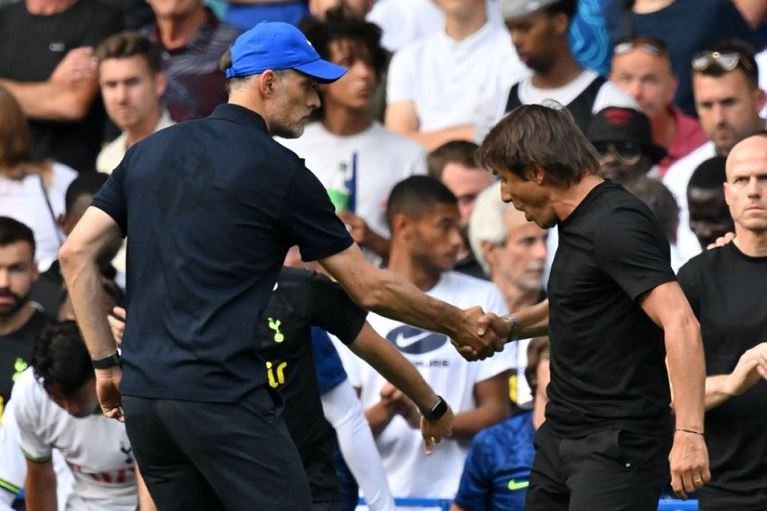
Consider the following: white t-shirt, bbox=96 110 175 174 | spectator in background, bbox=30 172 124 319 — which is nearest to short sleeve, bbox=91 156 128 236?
spectator in background, bbox=30 172 124 319

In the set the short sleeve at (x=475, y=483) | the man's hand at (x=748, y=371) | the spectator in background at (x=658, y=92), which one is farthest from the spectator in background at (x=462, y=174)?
the man's hand at (x=748, y=371)

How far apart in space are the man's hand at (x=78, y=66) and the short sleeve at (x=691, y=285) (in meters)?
4.83

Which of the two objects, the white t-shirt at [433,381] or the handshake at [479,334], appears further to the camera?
the white t-shirt at [433,381]

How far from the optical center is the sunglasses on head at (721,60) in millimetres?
9445

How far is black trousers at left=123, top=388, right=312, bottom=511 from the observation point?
20.0 ft

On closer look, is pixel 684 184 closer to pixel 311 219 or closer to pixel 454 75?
pixel 454 75

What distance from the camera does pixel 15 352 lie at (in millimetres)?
9297

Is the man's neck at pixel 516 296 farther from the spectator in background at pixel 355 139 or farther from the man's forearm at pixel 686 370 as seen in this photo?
the man's forearm at pixel 686 370

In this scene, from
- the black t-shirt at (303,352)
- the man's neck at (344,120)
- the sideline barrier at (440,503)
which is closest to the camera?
the black t-shirt at (303,352)

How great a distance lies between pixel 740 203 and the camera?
7148mm

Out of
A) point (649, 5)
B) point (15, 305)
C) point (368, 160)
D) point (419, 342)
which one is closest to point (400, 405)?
point (419, 342)

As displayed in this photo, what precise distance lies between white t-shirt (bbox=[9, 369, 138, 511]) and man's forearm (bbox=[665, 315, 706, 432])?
321 cm

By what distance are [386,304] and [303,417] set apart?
0.97 metres

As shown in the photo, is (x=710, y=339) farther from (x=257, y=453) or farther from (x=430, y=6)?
(x=430, y=6)
